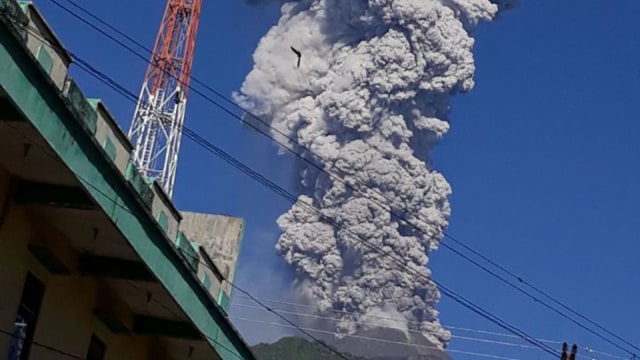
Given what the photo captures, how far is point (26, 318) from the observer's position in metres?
13.3

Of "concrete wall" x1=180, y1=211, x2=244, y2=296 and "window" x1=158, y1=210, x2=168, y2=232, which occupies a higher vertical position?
"concrete wall" x1=180, y1=211, x2=244, y2=296

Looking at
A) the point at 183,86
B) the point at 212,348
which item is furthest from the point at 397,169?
the point at 212,348

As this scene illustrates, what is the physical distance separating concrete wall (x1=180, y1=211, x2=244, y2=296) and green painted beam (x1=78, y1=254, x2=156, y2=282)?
5259mm

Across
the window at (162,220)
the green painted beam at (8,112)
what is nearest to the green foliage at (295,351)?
the window at (162,220)

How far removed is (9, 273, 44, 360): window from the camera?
13070mm

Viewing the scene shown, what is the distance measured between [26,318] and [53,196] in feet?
4.39

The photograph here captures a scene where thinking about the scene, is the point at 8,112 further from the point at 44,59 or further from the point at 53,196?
the point at 53,196

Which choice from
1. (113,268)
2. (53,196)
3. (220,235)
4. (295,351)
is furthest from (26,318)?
(295,351)

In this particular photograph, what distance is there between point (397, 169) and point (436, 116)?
22.8 feet

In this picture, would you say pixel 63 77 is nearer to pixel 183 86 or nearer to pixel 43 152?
pixel 43 152

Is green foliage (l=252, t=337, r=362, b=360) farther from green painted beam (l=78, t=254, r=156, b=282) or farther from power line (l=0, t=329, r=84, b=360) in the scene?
power line (l=0, t=329, r=84, b=360)

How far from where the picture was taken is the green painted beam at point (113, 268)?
47.3 ft

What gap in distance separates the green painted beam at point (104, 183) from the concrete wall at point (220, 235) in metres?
2.77

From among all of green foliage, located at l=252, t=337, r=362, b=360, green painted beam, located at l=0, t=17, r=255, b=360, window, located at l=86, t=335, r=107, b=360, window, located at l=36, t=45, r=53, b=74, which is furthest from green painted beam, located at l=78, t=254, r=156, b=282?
green foliage, located at l=252, t=337, r=362, b=360
